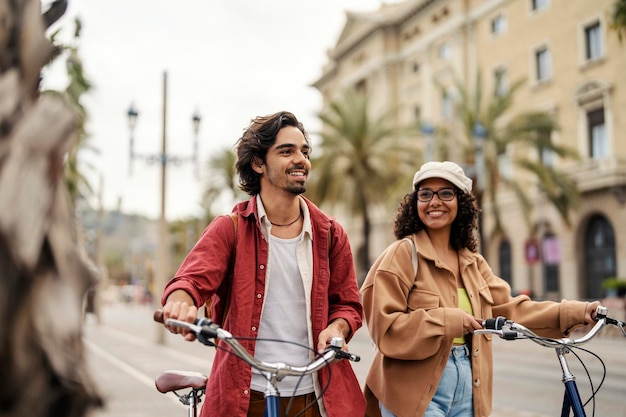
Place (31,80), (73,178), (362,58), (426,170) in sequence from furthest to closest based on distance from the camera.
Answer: (362,58)
(73,178)
(426,170)
(31,80)

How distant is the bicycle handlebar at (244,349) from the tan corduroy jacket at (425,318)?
1.84 feet

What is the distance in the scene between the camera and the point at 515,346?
20.2 m

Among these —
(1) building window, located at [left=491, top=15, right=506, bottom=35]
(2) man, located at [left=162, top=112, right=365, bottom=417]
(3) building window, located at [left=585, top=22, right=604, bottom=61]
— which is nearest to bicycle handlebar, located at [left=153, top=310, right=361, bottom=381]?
(2) man, located at [left=162, top=112, right=365, bottom=417]

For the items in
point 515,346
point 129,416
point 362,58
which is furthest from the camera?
point 362,58

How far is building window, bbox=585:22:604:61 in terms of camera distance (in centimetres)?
3525

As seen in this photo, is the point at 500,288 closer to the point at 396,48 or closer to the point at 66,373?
the point at 66,373

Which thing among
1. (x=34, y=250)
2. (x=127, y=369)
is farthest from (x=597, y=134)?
(x=34, y=250)

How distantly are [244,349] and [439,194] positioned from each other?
147 cm

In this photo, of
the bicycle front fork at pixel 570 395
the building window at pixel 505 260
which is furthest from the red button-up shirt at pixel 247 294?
the building window at pixel 505 260

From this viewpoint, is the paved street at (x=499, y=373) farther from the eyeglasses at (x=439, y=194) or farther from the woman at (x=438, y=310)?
the eyeglasses at (x=439, y=194)

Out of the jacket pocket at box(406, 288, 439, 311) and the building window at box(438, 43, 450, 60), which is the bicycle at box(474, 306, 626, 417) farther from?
the building window at box(438, 43, 450, 60)

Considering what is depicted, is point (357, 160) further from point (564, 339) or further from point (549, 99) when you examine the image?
point (564, 339)

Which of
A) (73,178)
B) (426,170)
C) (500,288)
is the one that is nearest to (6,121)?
(426,170)

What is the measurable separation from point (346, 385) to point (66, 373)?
1945 mm
